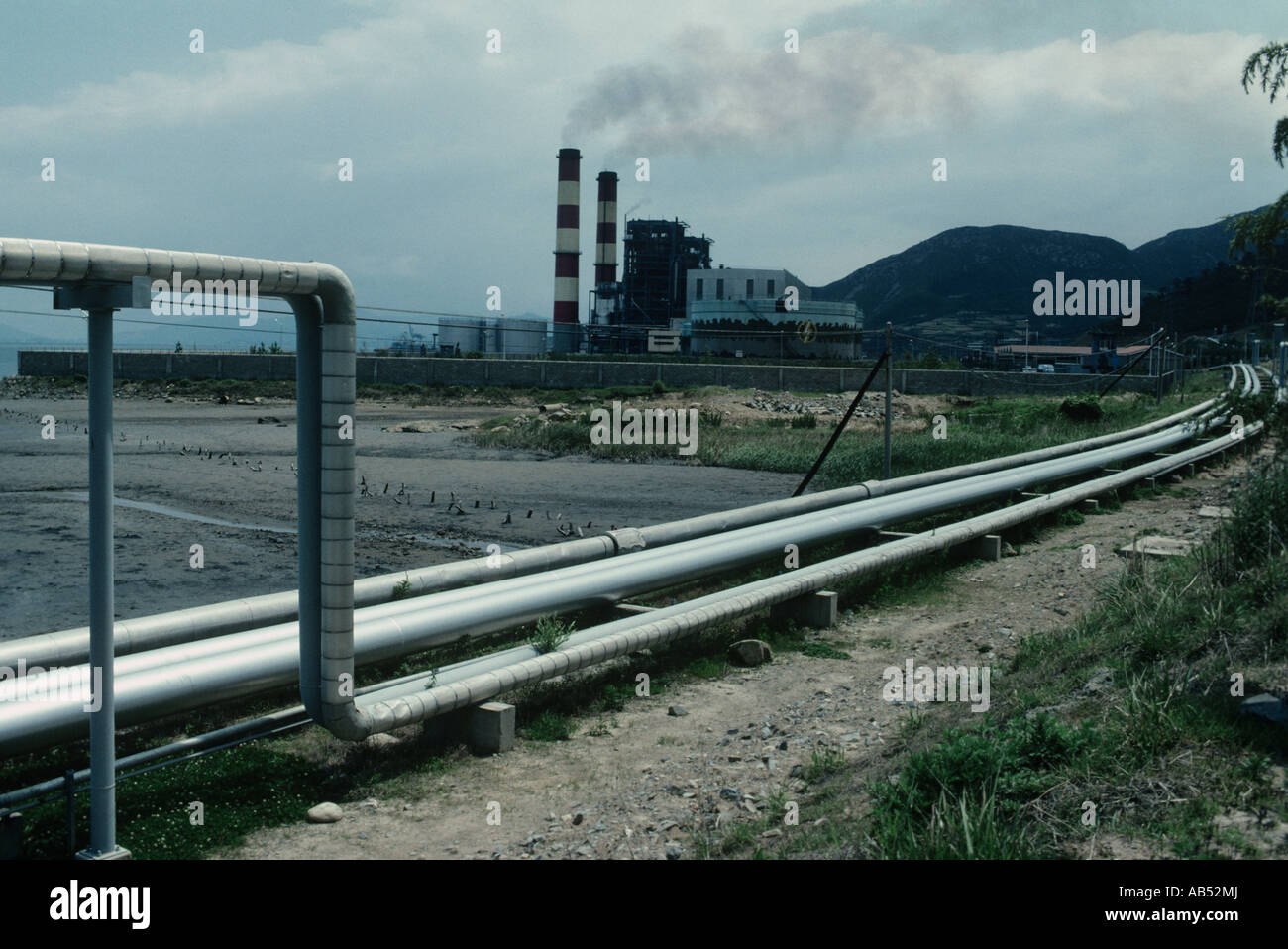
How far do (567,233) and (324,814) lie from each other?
61178 mm

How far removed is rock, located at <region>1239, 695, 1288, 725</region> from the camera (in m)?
4.39

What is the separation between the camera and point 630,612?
25.1 ft

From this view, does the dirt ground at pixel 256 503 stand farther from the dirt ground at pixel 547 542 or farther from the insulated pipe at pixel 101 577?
the insulated pipe at pixel 101 577

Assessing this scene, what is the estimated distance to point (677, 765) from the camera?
5371 mm

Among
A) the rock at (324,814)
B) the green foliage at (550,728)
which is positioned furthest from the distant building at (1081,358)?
the rock at (324,814)

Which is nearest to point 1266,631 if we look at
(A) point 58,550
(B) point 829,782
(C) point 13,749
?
(B) point 829,782

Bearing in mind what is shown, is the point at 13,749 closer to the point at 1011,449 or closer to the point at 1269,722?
the point at 1269,722

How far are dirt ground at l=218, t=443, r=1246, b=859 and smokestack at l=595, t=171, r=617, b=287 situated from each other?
61123 mm

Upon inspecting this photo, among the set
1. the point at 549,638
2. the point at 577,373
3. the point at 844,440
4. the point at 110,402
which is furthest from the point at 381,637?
the point at 577,373

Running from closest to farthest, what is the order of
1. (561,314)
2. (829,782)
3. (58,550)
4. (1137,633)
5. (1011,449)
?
(829,782)
(1137,633)
(58,550)
(1011,449)
(561,314)

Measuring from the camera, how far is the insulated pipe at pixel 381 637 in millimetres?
4691

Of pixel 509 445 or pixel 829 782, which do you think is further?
pixel 509 445

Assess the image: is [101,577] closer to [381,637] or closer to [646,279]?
[381,637]
